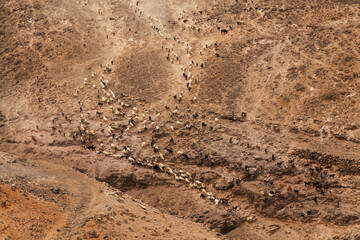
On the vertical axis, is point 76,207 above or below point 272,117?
below

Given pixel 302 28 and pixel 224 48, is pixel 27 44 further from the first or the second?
pixel 302 28

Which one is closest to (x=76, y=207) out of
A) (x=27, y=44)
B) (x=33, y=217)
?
(x=33, y=217)

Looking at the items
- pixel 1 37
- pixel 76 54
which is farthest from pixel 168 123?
pixel 1 37

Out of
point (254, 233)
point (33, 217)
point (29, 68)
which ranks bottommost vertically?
point (33, 217)

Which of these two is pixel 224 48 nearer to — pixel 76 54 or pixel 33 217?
pixel 76 54

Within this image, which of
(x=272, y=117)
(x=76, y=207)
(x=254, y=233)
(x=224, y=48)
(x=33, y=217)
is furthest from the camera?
(x=224, y=48)

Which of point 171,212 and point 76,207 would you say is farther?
point 171,212

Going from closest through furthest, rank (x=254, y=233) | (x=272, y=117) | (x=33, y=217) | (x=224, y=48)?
(x=33, y=217)
(x=254, y=233)
(x=272, y=117)
(x=224, y=48)
